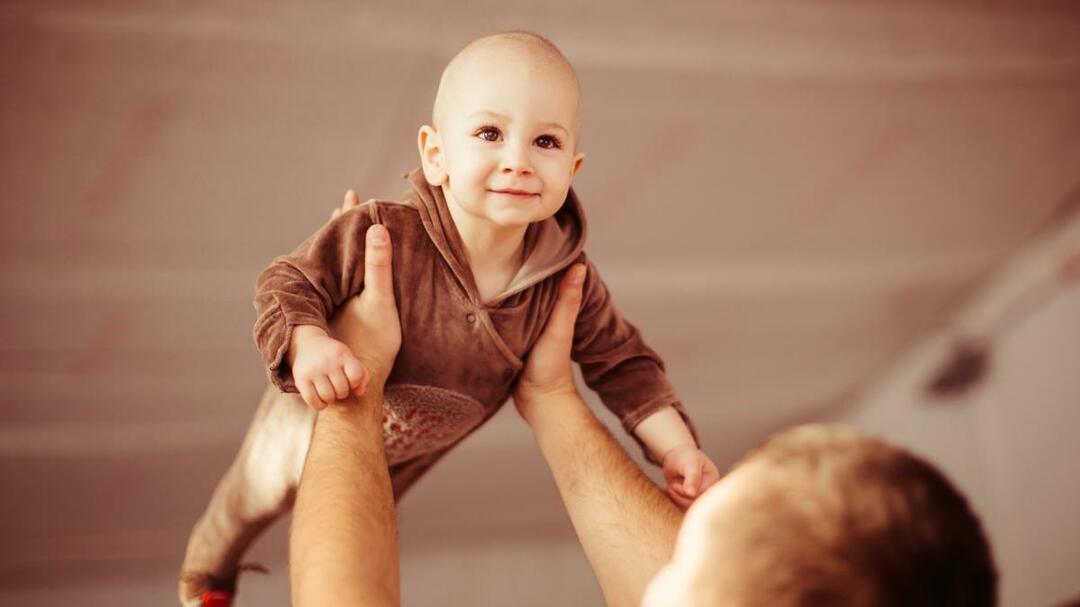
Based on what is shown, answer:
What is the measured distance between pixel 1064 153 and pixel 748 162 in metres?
1.05

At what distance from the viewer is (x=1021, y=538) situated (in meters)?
3.35

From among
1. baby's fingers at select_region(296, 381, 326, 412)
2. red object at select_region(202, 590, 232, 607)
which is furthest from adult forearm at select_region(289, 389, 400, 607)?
red object at select_region(202, 590, 232, 607)

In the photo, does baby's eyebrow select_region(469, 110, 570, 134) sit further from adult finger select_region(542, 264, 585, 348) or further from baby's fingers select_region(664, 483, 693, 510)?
baby's fingers select_region(664, 483, 693, 510)

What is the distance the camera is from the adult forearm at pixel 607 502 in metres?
0.88

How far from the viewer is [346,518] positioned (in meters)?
0.73

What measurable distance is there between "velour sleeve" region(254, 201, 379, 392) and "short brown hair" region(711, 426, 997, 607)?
429 mm

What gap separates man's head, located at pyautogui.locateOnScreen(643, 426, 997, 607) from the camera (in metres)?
0.49

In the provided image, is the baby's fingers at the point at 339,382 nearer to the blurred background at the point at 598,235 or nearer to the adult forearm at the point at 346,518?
the adult forearm at the point at 346,518

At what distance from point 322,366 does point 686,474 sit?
373 millimetres

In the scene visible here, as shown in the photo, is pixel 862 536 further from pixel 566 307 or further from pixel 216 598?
pixel 216 598

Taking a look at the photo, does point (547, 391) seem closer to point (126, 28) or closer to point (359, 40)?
point (359, 40)

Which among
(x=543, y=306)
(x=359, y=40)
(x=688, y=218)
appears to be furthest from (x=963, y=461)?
(x=543, y=306)

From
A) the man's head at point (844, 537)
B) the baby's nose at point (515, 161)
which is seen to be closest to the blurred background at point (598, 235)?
the baby's nose at point (515, 161)

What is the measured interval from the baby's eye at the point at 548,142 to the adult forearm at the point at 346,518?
257 millimetres
